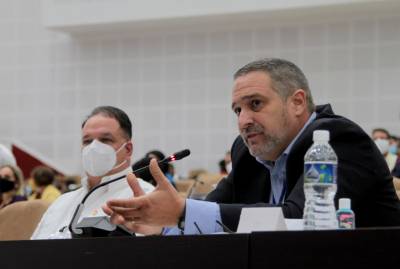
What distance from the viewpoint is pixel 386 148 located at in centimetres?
790

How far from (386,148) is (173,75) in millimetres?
4695

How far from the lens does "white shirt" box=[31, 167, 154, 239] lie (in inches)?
144

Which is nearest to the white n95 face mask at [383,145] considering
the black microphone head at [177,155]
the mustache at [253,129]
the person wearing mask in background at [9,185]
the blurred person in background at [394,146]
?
the blurred person in background at [394,146]

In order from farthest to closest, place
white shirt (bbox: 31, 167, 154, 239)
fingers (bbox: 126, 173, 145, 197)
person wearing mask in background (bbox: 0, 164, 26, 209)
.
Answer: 1. person wearing mask in background (bbox: 0, 164, 26, 209)
2. white shirt (bbox: 31, 167, 154, 239)
3. fingers (bbox: 126, 173, 145, 197)

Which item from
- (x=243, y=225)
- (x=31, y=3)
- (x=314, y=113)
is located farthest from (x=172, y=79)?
(x=243, y=225)

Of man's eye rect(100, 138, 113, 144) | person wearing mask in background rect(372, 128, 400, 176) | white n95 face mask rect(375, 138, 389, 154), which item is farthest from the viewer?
white n95 face mask rect(375, 138, 389, 154)

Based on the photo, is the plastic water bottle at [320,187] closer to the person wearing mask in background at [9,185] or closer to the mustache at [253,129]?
the mustache at [253,129]

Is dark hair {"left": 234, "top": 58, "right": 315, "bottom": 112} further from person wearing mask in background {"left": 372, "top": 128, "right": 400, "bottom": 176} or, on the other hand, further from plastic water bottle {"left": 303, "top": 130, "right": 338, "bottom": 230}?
person wearing mask in background {"left": 372, "top": 128, "right": 400, "bottom": 176}

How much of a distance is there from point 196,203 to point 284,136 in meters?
0.56

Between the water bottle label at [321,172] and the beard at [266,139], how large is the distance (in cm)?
60

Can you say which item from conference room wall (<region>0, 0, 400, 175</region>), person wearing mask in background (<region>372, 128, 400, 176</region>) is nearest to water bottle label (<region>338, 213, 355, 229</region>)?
person wearing mask in background (<region>372, 128, 400, 176</region>)

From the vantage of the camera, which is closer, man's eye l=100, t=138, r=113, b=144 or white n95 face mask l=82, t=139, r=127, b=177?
white n95 face mask l=82, t=139, r=127, b=177

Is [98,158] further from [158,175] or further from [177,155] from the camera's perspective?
[158,175]

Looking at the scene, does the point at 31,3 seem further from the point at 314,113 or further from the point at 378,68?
the point at 314,113
